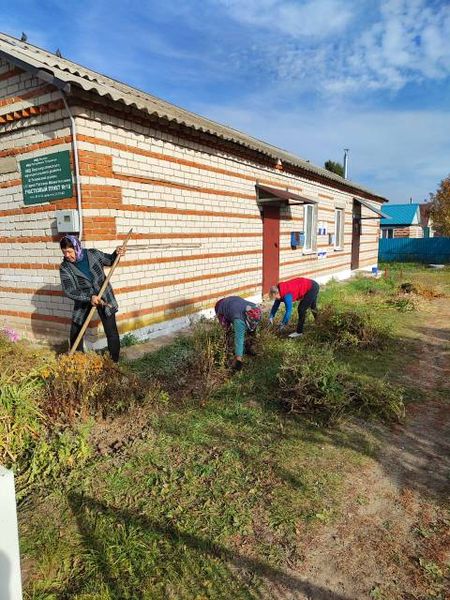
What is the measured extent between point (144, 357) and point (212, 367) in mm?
1353

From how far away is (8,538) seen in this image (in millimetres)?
1582

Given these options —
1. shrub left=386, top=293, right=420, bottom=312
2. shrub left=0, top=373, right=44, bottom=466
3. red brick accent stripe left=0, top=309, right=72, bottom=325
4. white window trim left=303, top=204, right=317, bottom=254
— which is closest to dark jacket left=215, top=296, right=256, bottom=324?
red brick accent stripe left=0, top=309, right=72, bottom=325

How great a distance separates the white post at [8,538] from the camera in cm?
154

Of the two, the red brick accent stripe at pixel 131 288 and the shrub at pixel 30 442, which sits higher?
the red brick accent stripe at pixel 131 288

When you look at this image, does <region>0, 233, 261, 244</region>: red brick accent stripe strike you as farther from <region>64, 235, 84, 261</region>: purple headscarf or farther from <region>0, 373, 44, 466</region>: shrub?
<region>0, 373, 44, 466</region>: shrub

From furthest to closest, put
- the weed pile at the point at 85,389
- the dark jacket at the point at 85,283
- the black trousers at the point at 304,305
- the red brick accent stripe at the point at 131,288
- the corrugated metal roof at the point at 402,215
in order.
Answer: the corrugated metal roof at the point at 402,215, the black trousers at the point at 304,305, the red brick accent stripe at the point at 131,288, the dark jacket at the point at 85,283, the weed pile at the point at 85,389

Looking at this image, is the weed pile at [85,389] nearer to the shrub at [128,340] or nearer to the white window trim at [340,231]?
the shrub at [128,340]

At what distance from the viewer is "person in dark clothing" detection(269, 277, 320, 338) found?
237 inches

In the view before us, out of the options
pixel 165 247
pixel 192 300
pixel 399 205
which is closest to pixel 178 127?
pixel 165 247

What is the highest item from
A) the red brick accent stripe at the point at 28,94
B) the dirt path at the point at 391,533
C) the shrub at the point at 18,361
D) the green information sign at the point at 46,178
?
the red brick accent stripe at the point at 28,94

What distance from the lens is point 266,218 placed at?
10.2m

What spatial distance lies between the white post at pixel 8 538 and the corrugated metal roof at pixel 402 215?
36981mm

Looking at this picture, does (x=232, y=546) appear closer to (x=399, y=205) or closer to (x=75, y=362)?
(x=75, y=362)

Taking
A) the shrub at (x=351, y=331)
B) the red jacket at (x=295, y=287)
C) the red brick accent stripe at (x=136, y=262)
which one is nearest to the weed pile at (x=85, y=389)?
the red brick accent stripe at (x=136, y=262)
